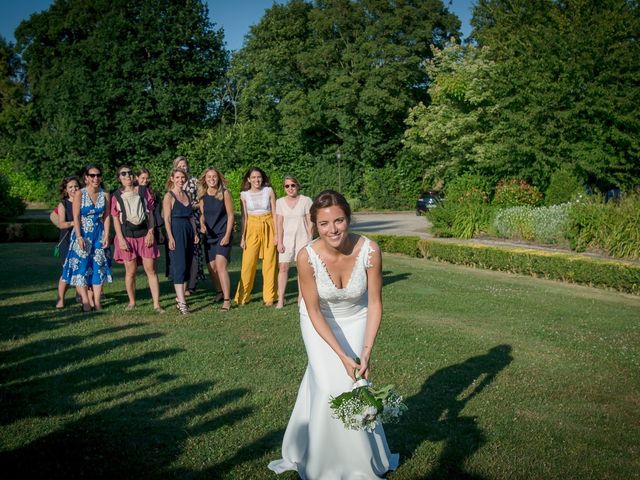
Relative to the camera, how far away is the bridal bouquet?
343 centimetres

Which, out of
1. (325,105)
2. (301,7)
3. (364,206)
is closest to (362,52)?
(325,105)

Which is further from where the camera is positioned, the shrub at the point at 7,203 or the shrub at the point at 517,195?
the shrub at the point at 7,203

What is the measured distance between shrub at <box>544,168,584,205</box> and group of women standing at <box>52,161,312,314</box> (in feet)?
48.3

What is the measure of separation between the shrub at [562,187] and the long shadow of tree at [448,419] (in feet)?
53.6

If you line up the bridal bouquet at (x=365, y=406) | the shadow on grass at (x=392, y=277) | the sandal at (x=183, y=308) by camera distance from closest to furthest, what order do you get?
the bridal bouquet at (x=365, y=406) → the sandal at (x=183, y=308) → the shadow on grass at (x=392, y=277)

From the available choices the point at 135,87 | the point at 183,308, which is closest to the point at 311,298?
the point at 183,308

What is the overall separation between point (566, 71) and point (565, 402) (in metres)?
18.6

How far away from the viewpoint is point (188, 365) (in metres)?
6.22

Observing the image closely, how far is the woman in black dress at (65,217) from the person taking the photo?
30.2 ft

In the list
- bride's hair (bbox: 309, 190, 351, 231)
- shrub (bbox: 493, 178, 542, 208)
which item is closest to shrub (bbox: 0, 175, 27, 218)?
shrub (bbox: 493, 178, 542, 208)

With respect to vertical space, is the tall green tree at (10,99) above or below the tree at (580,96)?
→ above

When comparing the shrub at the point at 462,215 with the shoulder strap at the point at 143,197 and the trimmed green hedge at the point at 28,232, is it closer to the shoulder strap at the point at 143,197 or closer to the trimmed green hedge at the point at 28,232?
the trimmed green hedge at the point at 28,232

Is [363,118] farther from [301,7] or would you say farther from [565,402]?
[565,402]

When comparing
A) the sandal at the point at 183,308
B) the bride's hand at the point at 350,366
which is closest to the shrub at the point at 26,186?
the sandal at the point at 183,308
